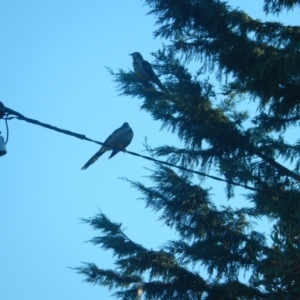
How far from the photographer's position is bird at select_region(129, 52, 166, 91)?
11.3 meters

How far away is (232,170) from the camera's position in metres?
9.05

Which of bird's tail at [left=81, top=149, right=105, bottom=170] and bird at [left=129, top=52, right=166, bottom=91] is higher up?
bird at [left=129, top=52, right=166, bottom=91]

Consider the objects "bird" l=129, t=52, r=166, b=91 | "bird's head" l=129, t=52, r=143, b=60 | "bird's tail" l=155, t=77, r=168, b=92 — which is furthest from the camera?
"bird's head" l=129, t=52, r=143, b=60

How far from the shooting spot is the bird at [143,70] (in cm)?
1133

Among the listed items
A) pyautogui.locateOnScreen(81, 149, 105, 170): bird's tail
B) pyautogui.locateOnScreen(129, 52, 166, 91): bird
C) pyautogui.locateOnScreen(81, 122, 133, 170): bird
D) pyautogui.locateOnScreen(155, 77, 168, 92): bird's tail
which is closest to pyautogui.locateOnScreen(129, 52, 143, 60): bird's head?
pyautogui.locateOnScreen(129, 52, 166, 91): bird

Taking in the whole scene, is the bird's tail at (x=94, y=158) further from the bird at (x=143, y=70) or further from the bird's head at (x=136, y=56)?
the bird's head at (x=136, y=56)

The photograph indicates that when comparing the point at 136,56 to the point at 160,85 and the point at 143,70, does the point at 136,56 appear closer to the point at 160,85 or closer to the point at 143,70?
the point at 143,70

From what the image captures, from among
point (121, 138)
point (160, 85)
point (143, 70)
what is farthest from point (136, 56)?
point (160, 85)

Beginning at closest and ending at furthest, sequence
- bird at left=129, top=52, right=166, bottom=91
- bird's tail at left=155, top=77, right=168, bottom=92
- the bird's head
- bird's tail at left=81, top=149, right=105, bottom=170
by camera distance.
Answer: bird's tail at left=81, top=149, right=105, bottom=170
bird's tail at left=155, top=77, right=168, bottom=92
bird at left=129, top=52, right=166, bottom=91
the bird's head

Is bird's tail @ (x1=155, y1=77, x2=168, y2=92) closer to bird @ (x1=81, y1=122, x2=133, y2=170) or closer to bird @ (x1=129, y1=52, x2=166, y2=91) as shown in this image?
bird @ (x1=129, y1=52, x2=166, y2=91)

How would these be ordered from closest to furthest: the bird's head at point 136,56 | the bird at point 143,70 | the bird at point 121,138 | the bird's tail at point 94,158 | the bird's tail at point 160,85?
the bird's tail at point 94,158 → the bird's tail at point 160,85 → the bird at point 143,70 → the bird at point 121,138 → the bird's head at point 136,56

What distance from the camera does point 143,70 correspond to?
492 inches

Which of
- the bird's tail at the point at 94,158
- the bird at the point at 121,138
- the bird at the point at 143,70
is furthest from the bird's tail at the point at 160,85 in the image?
the bird's tail at the point at 94,158

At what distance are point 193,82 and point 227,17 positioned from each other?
0.96 m
